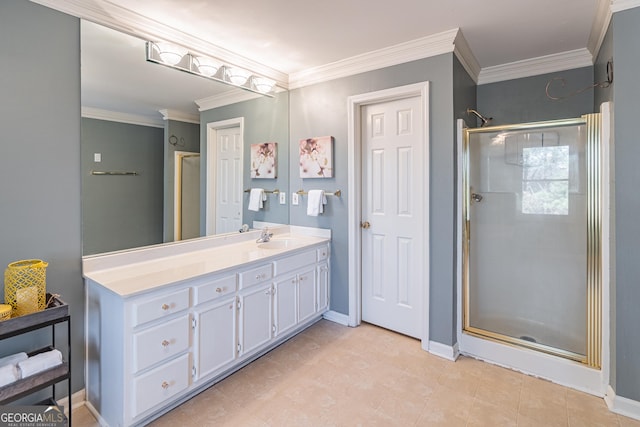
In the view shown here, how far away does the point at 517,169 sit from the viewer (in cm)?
260

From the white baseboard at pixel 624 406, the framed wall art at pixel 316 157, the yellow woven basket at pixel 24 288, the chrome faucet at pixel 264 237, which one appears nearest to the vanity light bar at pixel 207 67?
the framed wall art at pixel 316 157

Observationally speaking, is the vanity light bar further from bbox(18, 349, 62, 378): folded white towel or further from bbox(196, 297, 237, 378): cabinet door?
bbox(18, 349, 62, 378): folded white towel

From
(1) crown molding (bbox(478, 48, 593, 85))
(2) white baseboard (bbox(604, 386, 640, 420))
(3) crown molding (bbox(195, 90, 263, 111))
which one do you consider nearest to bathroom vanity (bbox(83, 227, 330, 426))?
(3) crown molding (bbox(195, 90, 263, 111))

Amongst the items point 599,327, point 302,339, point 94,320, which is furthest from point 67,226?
point 599,327

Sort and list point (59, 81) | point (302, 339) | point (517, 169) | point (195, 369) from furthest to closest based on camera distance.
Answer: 1. point (302, 339)
2. point (517, 169)
3. point (195, 369)
4. point (59, 81)

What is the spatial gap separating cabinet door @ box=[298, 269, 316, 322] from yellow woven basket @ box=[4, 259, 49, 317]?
65.6 inches

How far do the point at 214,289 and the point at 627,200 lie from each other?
2.50 meters

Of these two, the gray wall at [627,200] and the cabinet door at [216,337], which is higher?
the gray wall at [627,200]

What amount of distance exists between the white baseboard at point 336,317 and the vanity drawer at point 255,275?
38.9 inches

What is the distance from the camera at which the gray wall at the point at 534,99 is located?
2773mm

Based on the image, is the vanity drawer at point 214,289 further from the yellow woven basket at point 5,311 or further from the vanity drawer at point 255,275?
the yellow woven basket at point 5,311

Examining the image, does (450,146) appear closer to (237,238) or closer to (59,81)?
(237,238)

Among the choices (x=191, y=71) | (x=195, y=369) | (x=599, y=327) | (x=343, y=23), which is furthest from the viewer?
(x=191, y=71)

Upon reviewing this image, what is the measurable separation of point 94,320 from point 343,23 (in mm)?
2434
